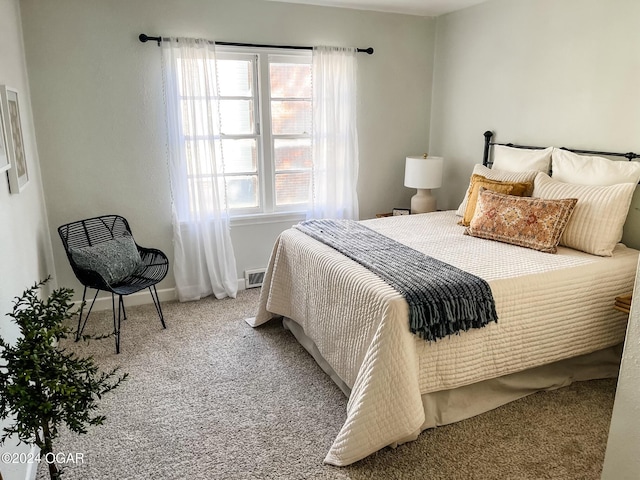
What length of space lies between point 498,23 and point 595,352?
255cm

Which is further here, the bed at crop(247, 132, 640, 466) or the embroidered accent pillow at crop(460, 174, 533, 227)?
the embroidered accent pillow at crop(460, 174, 533, 227)

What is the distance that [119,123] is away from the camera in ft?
11.6

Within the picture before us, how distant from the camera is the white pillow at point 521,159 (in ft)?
10.7

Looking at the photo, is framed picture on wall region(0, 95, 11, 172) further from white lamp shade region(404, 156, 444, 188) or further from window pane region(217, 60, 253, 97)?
white lamp shade region(404, 156, 444, 188)

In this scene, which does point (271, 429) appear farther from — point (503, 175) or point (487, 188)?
point (503, 175)

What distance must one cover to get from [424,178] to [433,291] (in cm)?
203

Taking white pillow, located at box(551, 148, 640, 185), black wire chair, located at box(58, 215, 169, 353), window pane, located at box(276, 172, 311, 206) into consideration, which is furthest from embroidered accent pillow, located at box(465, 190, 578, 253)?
black wire chair, located at box(58, 215, 169, 353)

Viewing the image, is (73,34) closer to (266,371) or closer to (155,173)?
(155,173)

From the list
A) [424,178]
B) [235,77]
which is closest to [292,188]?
[235,77]

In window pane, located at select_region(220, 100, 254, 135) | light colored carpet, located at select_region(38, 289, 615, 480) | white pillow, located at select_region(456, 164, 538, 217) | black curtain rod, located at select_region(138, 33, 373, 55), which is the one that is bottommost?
light colored carpet, located at select_region(38, 289, 615, 480)

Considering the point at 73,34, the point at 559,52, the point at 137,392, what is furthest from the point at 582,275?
the point at 73,34

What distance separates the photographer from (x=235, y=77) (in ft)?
12.5

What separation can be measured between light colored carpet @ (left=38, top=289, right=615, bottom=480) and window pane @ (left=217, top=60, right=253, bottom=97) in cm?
206

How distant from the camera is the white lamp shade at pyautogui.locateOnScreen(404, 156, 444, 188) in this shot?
13.1 feet
